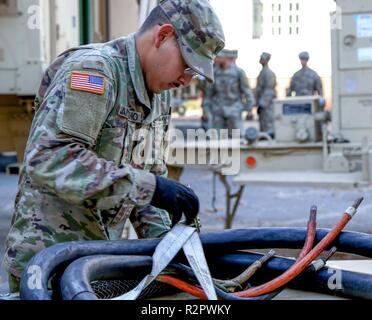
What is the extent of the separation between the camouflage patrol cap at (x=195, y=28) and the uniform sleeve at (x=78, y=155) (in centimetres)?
25

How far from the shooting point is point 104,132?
8.22 ft

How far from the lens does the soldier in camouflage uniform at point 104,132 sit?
232 centimetres

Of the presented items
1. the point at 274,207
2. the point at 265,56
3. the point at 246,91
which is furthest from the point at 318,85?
the point at 265,56

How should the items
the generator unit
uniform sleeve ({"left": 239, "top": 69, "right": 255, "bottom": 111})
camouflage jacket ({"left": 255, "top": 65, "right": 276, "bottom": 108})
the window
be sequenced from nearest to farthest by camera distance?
the window < the generator unit < uniform sleeve ({"left": 239, "top": 69, "right": 255, "bottom": 111}) < camouflage jacket ({"left": 255, "top": 65, "right": 276, "bottom": 108})

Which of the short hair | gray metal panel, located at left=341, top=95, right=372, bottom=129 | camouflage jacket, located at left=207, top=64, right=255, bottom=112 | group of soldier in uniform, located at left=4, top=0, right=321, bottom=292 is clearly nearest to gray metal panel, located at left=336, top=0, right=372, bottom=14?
gray metal panel, located at left=341, top=95, right=372, bottom=129

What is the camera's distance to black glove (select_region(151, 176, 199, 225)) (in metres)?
2.33

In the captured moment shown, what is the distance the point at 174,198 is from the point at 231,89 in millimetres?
10649

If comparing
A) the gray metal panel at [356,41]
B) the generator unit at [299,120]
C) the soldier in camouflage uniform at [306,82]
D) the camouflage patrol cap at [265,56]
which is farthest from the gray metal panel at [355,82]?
the soldier in camouflage uniform at [306,82]

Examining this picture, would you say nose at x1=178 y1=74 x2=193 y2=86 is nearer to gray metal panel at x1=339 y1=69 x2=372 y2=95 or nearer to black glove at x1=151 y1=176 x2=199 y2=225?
black glove at x1=151 y1=176 x2=199 y2=225

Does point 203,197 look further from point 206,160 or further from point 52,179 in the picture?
point 52,179

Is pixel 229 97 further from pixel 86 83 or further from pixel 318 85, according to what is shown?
pixel 86 83

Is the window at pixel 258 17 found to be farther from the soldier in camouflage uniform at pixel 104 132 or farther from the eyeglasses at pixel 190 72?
the eyeglasses at pixel 190 72

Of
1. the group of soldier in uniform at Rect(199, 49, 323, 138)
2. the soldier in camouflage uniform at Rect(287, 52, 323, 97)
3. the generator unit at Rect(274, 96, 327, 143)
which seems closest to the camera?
the generator unit at Rect(274, 96, 327, 143)

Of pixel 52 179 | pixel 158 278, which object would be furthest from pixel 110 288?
pixel 52 179
